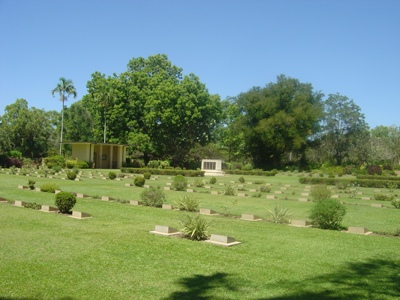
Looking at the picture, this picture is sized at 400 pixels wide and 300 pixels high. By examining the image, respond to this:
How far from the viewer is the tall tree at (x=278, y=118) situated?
5531 centimetres

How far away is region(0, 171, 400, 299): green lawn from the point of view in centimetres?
558

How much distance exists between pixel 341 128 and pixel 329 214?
58.7 metres

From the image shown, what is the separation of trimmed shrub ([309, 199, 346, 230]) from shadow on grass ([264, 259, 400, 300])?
4.16 m

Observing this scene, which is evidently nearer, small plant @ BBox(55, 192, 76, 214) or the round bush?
small plant @ BBox(55, 192, 76, 214)

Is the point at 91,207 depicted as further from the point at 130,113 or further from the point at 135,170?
the point at 130,113

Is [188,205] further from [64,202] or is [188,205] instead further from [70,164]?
[70,164]

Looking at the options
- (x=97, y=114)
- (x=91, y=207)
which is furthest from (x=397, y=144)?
(x=91, y=207)

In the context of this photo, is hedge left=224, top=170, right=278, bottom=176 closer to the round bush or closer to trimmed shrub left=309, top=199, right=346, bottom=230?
the round bush

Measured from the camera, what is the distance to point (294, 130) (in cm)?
5475

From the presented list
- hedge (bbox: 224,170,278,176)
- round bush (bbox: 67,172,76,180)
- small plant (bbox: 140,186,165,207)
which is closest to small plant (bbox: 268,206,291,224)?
small plant (bbox: 140,186,165,207)

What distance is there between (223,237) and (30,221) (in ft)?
17.9

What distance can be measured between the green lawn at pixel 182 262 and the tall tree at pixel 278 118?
44365mm

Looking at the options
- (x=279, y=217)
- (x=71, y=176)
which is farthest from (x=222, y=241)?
(x=71, y=176)

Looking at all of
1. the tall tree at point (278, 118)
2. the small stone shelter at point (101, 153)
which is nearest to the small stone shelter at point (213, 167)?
the tall tree at point (278, 118)
